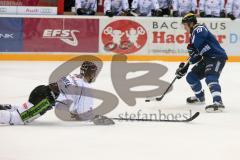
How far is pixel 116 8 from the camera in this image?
13.3 metres

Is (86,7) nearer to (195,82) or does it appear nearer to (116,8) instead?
(116,8)

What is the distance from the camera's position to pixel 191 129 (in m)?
5.82

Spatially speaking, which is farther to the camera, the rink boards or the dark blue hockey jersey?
the rink boards

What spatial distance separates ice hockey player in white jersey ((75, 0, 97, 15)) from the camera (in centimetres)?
1267

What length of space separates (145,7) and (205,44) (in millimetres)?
6329

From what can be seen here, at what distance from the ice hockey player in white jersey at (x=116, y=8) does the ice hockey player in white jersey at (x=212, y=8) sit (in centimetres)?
168

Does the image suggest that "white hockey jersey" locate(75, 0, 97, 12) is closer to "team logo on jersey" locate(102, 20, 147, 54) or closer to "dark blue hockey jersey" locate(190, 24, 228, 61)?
"team logo on jersey" locate(102, 20, 147, 54)

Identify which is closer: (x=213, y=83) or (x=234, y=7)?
(x=213, y=83)

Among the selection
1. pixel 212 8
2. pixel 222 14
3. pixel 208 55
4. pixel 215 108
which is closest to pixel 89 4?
pixel 212 8

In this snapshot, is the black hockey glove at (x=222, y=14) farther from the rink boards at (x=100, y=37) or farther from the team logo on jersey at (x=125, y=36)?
the team logo on jersey at (x=125, y=36)

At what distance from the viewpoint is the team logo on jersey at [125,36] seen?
480 inches

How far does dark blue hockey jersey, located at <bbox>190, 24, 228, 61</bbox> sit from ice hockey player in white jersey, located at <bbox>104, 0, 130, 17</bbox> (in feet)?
17.4

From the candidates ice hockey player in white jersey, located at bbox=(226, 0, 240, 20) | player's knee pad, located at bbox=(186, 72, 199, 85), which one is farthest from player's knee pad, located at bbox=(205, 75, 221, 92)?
ice hockey player in white jersey, located at bbox=(226, 0, 240, 20)

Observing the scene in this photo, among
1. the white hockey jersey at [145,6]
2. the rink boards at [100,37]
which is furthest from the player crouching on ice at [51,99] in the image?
the white hockey jersey at [145,6]
